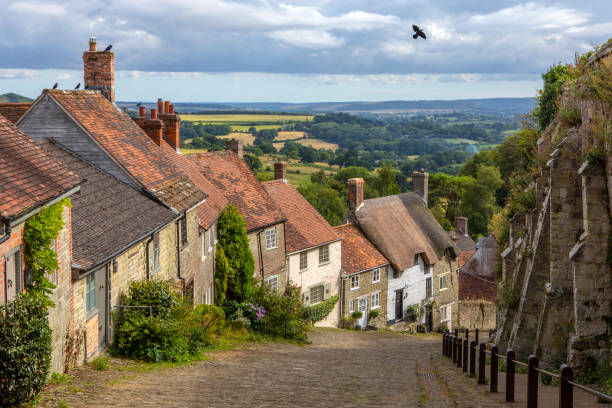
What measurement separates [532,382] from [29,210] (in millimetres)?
7703

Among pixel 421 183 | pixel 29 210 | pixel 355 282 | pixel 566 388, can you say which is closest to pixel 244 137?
pixel 421 183

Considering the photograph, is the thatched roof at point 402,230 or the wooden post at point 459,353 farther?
the thatched roof at point 402,230

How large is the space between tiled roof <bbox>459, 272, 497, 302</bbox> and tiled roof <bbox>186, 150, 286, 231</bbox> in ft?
71.4

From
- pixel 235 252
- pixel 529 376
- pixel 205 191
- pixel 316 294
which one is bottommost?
pixel 316 294

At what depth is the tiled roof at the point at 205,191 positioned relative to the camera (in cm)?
2360

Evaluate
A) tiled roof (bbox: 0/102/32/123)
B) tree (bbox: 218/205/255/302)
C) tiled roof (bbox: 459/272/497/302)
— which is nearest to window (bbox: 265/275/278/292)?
tree (bbox: 218/205/255/302)

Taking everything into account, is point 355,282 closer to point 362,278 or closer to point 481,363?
point 362,278

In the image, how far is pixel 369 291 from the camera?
37.8m

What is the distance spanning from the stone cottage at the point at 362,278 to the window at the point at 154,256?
1987 cm

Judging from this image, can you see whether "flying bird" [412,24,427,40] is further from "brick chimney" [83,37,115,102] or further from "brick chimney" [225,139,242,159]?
"brick chimney" [225,139,242,159]

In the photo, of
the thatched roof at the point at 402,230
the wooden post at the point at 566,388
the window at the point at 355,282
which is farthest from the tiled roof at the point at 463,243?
the wooden post at the point at 566,388

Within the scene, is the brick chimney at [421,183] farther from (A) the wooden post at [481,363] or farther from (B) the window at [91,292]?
(B) the window at [91,292]

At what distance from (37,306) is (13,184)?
2029 mm

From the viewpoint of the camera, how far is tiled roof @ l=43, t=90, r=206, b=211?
18.4m
